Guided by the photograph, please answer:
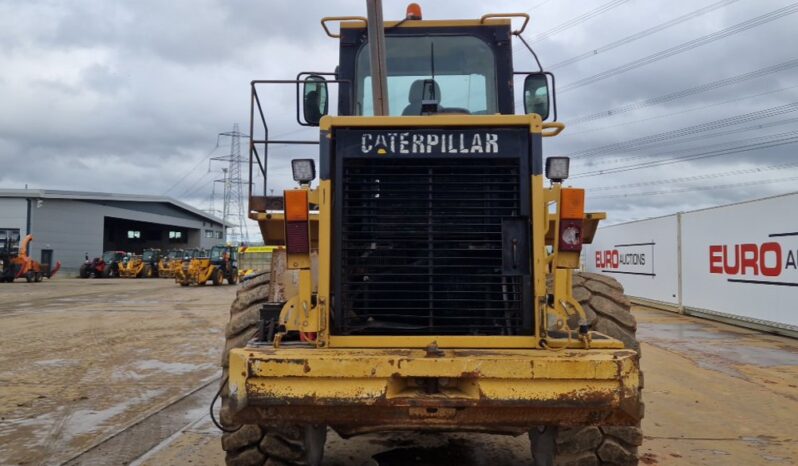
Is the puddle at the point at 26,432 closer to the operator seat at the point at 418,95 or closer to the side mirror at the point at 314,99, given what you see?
the side mirror at the point at 314,99

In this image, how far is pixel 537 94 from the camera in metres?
4.99

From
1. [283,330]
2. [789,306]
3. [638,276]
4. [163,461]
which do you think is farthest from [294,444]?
[638,276]

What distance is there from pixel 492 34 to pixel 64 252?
157 feet

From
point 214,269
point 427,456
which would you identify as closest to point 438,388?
point 427,456

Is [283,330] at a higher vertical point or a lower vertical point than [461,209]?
lower

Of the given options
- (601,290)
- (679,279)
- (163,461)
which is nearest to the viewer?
(601,290)

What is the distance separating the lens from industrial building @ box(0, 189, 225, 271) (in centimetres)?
4312

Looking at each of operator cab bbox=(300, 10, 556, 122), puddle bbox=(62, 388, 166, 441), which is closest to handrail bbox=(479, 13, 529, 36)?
operator cab bbox=(300, 10, 556, 122)

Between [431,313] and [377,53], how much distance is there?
6.34 feet

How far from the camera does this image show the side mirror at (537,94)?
4973mm

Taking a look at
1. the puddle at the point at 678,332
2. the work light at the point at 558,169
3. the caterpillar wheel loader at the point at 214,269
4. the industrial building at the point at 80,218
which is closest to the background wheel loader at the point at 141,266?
the industrial building at the point at 80,218

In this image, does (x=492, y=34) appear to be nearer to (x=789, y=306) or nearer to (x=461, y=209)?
(x=461, y=209)

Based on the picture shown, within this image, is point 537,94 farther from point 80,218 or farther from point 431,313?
point 80,218

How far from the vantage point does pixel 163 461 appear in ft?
15.0
